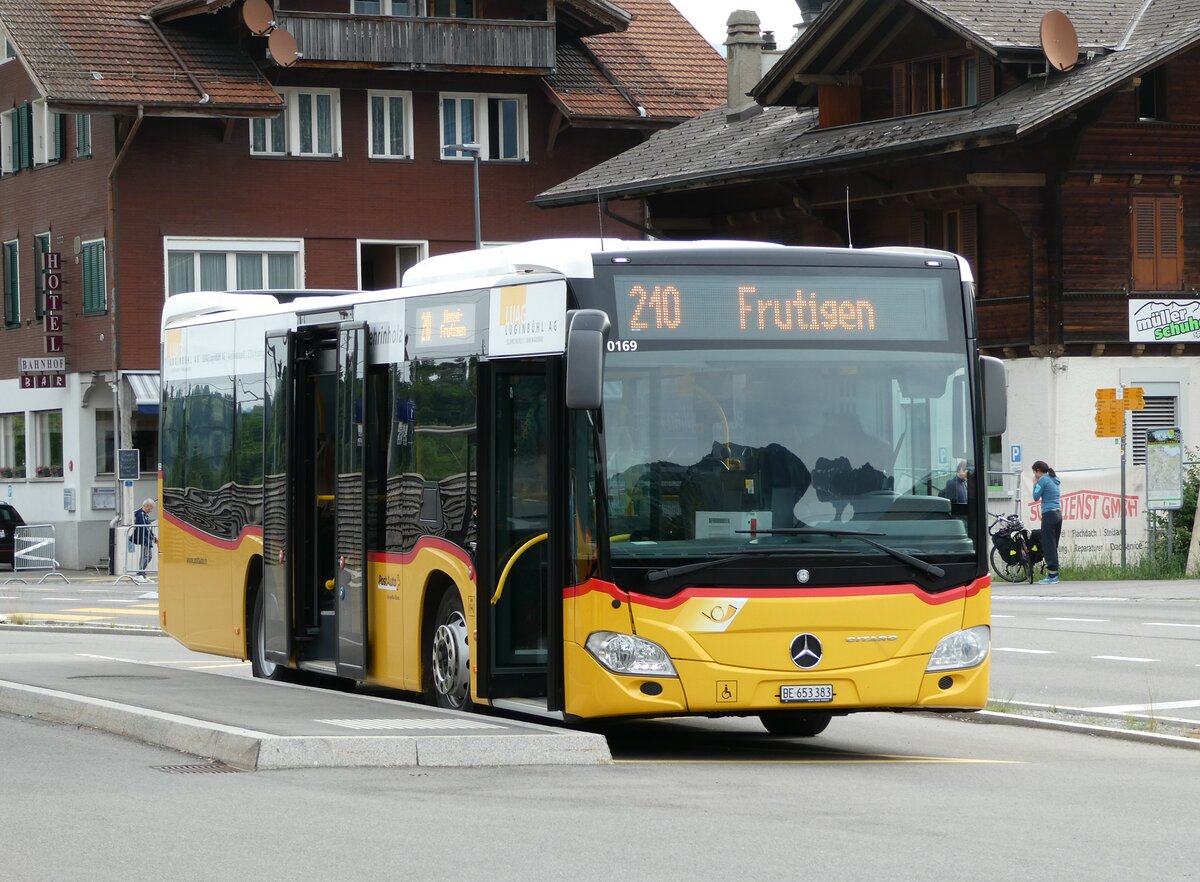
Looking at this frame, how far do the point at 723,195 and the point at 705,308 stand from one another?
36.0 metres

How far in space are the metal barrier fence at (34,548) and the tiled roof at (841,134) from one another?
1271 cm

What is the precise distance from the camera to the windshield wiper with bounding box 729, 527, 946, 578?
12289 mm

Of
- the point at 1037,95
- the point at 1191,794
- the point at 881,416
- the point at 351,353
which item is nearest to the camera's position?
the point at 1191,794

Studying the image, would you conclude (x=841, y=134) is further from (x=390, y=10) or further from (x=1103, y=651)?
(x=1103, y=651)

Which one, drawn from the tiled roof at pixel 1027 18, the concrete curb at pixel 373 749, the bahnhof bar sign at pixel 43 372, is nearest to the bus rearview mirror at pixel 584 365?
the concrete curb at pixel 373 749

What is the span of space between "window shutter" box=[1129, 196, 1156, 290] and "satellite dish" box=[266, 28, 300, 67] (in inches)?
712

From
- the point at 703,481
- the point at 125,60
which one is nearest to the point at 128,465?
the point at 125,60

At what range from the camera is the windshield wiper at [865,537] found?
12.3m

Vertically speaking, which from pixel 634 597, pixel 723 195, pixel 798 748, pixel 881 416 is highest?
pixel 723 195

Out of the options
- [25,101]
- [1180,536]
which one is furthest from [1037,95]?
[25,101]

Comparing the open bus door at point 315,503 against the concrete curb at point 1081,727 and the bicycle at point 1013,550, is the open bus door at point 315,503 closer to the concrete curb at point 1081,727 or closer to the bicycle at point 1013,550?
the concrete curb at point 1081,727

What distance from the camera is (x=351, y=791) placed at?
10.5m

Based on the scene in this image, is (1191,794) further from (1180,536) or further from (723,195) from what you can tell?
(723,195)

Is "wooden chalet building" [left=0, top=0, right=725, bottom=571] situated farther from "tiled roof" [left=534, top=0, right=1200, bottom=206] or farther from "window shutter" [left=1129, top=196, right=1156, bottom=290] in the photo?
"window shutter" [left=1129, top=196, right=1156, bottom=290]
